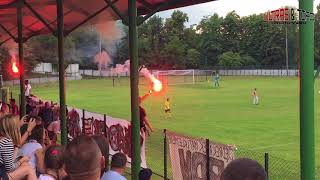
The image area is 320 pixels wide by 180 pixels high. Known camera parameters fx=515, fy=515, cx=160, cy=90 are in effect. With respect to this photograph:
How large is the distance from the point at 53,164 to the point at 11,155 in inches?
38.6

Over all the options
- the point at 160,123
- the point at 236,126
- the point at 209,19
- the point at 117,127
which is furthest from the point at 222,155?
the point at 209,19

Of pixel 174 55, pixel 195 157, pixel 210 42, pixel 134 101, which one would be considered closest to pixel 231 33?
pixel 210 42

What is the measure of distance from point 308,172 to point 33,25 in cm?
1431

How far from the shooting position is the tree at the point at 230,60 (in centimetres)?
10250

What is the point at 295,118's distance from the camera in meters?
26.8

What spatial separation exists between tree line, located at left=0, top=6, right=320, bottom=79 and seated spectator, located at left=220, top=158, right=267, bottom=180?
92.8 metres

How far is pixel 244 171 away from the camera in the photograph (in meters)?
2.63

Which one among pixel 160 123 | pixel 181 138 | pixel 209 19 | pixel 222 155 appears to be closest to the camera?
pixel 222 155

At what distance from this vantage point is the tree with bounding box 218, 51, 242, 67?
336 feet

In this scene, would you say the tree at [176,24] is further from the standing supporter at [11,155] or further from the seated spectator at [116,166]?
the seated spectator at [116,166]

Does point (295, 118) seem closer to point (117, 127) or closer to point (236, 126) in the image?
point (236, 126)

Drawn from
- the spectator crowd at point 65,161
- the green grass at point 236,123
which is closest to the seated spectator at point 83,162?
the spectator crowd at point 65,161

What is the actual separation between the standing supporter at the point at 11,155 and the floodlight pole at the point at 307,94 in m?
2.46

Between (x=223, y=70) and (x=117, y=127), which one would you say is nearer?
(x=117, y=127)
